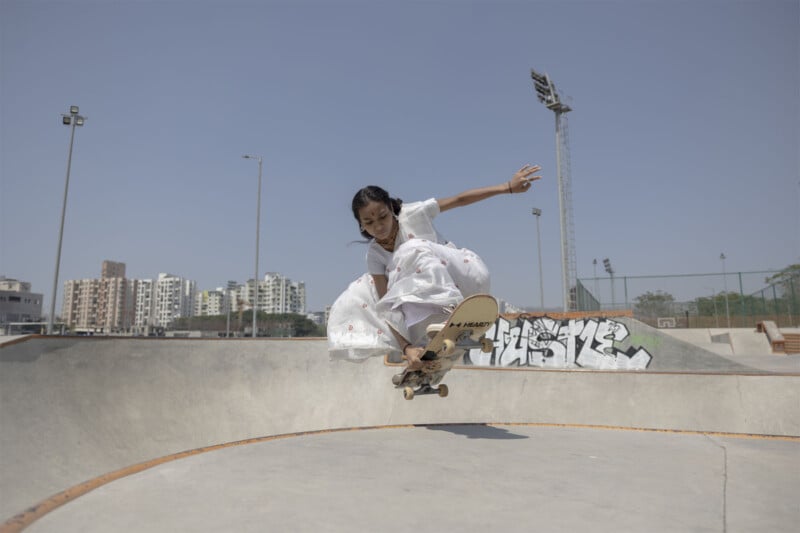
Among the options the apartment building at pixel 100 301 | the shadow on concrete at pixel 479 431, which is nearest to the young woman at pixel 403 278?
the shadow on concrete at pixel 479 431

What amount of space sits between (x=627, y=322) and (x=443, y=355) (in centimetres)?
1113

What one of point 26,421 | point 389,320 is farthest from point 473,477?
point 26,421

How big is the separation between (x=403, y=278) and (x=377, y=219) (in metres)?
0.59

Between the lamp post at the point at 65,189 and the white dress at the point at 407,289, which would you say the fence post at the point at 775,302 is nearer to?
the white dress at the point at 407,289

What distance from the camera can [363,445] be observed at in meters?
4.16

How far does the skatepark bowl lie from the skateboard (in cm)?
65

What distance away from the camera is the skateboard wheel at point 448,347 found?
3805 mm

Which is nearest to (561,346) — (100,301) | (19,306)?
(19,306)

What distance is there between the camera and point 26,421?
6910 millimetres

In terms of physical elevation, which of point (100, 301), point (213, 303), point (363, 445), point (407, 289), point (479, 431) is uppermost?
point (213, 303)

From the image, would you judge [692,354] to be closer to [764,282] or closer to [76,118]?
[764,282]

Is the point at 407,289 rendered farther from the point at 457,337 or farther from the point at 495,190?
the point at 495,190

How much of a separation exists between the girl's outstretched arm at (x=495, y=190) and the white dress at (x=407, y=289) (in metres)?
0.15

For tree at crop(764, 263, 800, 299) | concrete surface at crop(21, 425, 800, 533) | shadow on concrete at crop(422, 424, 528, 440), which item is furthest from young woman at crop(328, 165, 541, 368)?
tree at crop(764, 263, 800, 299)
